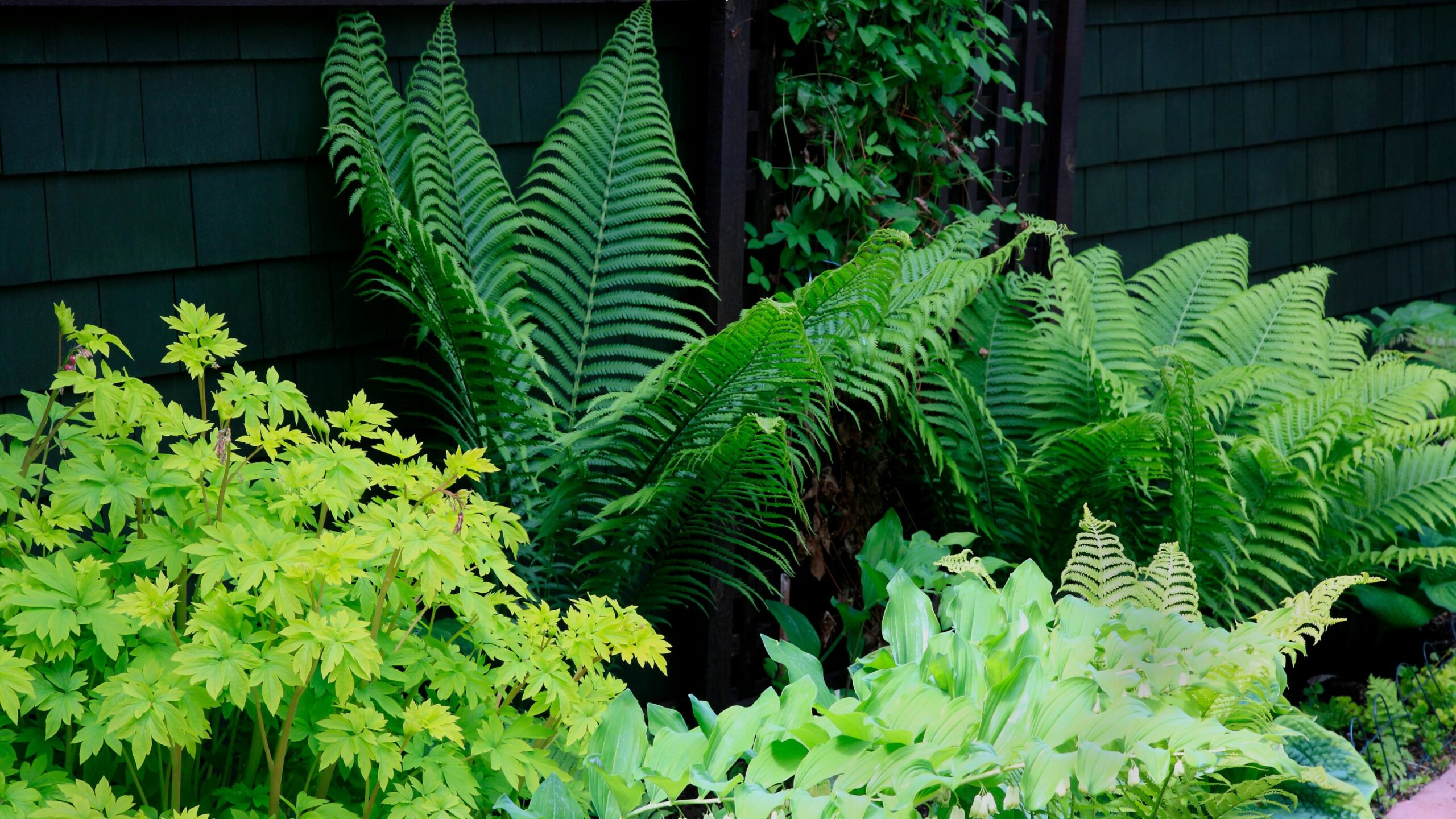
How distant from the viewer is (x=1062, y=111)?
3.68 metres

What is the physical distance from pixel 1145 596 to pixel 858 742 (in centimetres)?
65

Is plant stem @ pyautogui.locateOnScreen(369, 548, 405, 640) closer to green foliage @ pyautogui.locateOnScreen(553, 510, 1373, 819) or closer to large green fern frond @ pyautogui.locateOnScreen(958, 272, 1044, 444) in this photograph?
green foliage @ pyautogui.locateOnScreen(553, 510, 1373, 819)

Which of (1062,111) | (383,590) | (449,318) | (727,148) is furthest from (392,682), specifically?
(1062,111)

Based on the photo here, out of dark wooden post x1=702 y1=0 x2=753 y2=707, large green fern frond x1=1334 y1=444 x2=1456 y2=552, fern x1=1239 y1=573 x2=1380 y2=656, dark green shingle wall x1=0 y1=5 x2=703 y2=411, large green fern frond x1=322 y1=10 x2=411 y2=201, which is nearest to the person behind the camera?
fern x1=1239 y1=573 x2=1380 y2=656

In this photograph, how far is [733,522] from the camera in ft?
8.16

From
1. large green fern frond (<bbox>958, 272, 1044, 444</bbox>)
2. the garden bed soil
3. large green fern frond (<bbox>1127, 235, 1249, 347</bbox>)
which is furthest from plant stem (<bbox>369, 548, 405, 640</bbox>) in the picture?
large green fern frond (<bbox>1127, 235, 1249, 347</bbox>)

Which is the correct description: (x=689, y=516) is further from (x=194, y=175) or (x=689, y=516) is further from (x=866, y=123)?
(x=866, y=123)

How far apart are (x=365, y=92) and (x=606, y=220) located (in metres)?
0.57

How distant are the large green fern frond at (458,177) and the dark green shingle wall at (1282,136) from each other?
244 centimetres

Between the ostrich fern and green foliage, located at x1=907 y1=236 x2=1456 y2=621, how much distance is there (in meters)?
0.48

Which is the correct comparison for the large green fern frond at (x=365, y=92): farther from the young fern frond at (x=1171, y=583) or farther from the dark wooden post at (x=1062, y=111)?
the dark wooden post at (x=1062, y=111)

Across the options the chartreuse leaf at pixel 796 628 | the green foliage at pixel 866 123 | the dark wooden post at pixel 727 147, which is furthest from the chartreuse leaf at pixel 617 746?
the green foliage at pixel 866 123

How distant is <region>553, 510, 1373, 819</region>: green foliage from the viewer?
61.5 inches

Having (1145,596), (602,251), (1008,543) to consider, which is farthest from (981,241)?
(1145,596)
